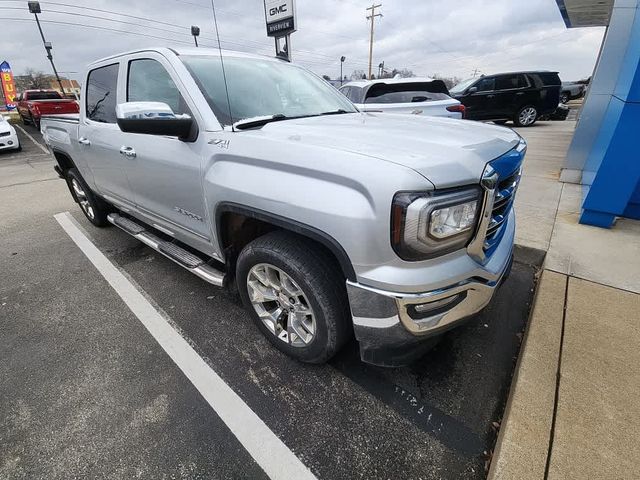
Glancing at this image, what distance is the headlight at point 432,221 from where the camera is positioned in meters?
1.37

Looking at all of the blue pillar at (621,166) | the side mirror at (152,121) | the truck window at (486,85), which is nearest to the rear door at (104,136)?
the side mirror at (152,121)

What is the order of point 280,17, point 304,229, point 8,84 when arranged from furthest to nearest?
point 8,84 → point 280,17 → point 304,229

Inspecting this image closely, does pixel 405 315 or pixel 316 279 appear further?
pixel 316 279

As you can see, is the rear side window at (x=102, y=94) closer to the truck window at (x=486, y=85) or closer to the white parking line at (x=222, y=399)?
the white parking line at (x=222, y=399)

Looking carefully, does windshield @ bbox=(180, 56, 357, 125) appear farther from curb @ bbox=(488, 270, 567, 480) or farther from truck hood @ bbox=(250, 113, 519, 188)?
curb @ bbox=(488, 270, 567, 480)

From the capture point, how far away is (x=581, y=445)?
152cm

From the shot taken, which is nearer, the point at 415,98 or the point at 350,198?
the point at 350,198

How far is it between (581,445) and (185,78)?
2898 millimetres

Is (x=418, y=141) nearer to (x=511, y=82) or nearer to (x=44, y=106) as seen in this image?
(x=511, y=82)

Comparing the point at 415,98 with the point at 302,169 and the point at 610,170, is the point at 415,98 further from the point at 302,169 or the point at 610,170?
the point at 302,169

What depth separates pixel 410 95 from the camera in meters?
6.63

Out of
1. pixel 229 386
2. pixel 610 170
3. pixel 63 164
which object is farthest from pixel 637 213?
pixel 63 164

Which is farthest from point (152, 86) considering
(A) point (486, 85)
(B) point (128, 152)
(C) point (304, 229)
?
(A) point (486, 85)

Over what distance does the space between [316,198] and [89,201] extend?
403 cm
